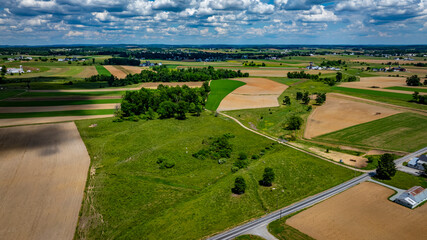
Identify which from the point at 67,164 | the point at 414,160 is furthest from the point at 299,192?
the point at 67,164

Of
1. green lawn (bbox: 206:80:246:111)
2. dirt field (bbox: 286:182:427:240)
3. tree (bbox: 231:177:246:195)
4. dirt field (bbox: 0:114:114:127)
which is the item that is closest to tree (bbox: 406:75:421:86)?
green lawn (bbox: 206:80:246:111)

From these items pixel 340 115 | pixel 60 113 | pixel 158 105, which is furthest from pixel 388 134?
pixel 60 113

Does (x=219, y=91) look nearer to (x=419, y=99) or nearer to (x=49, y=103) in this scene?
(x=49, y=103)

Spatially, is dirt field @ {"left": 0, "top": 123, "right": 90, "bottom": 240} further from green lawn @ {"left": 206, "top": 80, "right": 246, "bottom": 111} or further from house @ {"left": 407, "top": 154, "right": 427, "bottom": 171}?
house @ {"left": 407, "top": 154, "right": 427, "bottom": 171}

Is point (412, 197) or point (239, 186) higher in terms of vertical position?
point (412, 197)

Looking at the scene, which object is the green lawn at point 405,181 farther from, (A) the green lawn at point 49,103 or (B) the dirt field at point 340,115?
(A) the green lawn at point 49,103

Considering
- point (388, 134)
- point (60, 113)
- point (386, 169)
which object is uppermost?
point (60, 113)

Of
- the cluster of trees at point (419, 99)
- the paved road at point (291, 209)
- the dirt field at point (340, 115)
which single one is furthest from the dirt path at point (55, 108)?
the cluster of trees at point (419, 99)
